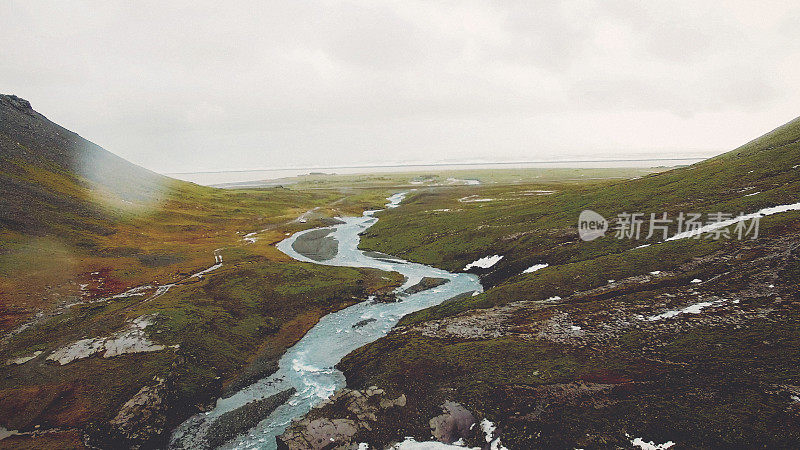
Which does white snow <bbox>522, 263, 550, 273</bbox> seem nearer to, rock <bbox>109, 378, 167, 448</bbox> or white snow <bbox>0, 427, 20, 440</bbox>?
rock <bbox>109, 378, 167, 448</bbox>

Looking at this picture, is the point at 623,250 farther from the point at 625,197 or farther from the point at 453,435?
the point at 453,435

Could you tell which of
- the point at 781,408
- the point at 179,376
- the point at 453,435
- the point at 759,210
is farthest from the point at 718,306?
the point at 179,376

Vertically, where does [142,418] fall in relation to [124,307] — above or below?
below

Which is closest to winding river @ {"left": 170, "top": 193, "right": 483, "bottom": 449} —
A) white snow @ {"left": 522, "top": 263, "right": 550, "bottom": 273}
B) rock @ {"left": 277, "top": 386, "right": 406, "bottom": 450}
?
rock @ {"left": 277, "top": 386, "right": 406, "bottom": 450}

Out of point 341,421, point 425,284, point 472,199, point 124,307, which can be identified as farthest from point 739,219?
point 472,199

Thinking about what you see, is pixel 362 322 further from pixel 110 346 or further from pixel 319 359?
pixel 110 346
